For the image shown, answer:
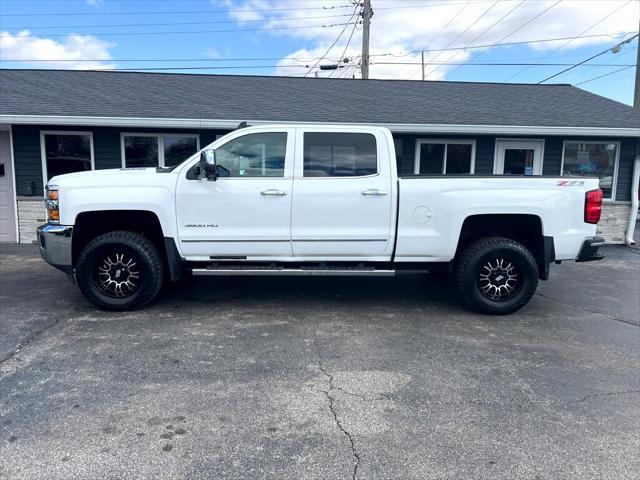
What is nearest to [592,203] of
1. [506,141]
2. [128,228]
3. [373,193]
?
[373,193]

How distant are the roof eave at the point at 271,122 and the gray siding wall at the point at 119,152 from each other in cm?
88

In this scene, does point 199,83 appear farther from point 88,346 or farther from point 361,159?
point 88,346

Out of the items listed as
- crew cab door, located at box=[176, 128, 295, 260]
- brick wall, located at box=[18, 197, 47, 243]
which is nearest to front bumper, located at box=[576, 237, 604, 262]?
crew cab door, located at box=[176, 128, 295, 260]

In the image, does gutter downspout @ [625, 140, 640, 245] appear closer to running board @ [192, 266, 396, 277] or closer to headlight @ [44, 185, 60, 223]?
running board @ [192, 266, 396, 277]

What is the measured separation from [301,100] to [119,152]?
4.38 metres

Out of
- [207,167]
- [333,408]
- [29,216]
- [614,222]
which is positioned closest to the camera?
[333,408]

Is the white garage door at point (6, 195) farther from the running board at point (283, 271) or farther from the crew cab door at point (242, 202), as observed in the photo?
the running board at point (283, 271)

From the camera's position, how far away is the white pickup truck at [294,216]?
5.52 meters

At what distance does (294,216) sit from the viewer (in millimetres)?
5590

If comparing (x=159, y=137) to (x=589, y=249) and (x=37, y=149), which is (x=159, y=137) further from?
(x=589, y=249)

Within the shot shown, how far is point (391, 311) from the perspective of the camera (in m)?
6.01

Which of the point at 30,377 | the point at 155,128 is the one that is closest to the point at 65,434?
the point at 30,377

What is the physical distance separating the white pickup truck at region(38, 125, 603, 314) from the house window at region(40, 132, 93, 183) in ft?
19.3

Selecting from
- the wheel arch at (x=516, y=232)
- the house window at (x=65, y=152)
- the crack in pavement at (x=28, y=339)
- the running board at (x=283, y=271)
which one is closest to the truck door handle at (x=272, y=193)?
the running board at (x=283, y=271)
